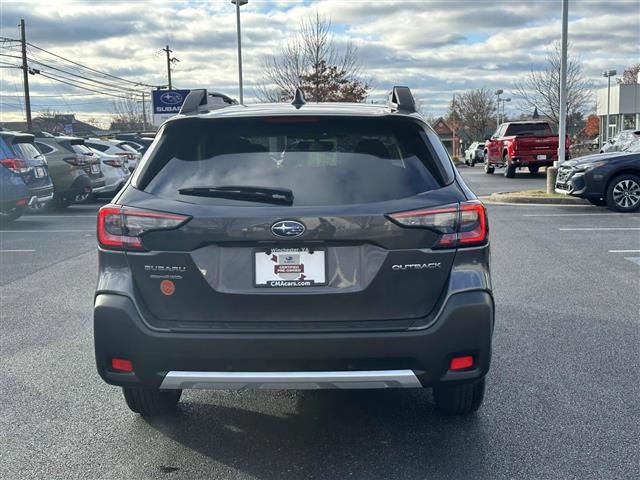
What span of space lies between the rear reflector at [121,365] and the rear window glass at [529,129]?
85.9 feet

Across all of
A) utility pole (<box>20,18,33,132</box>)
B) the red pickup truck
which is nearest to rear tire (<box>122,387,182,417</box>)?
the red pickup truck

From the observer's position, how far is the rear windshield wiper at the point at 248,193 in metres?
3.37

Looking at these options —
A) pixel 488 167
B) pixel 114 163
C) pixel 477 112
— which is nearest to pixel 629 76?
pixel 477 112

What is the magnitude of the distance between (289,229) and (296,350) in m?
0.54

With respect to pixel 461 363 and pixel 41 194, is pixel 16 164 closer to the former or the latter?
pixel 41 194

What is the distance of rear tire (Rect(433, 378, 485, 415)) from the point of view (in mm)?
3990

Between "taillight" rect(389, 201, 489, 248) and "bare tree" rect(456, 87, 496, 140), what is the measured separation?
8109 centimetres

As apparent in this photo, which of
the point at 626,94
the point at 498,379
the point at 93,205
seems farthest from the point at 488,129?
the point at 498,379

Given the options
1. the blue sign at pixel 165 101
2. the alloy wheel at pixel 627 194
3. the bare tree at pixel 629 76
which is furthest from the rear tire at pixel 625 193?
the bare tree at pixel 629 76

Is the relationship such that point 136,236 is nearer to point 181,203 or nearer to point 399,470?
point 181,203

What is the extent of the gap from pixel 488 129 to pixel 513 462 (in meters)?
85.3

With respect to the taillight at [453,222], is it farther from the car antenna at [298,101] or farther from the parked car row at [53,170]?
the parked car row at [53,170]

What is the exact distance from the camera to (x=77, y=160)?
57.3 ft

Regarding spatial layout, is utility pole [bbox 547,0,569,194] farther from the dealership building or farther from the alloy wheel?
the dealership building
